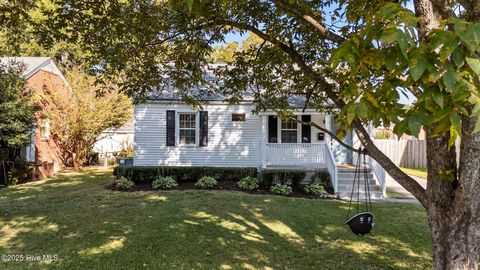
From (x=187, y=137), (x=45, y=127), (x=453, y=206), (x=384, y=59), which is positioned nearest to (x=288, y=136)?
(x=187, y=137)

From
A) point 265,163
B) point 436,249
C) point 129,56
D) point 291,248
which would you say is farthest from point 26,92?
point 436,249

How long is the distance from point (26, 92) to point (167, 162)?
6596mm

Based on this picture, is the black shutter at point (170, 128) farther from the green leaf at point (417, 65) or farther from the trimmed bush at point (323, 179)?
the green leaf at point (417, 65)

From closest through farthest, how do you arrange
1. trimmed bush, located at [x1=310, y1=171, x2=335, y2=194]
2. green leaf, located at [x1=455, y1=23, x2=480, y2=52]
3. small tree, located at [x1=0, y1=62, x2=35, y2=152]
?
green leaf, located at [x1=455, y1=23, x2=480, y2=52] < trimmed bush, located at [x1=310, y1=171, x2=335, y2=194] < small tree, located at [x1=0, y1=62, x2=35, y2=152]

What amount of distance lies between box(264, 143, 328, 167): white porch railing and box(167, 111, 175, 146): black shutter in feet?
12.9

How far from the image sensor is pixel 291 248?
19.2 feet

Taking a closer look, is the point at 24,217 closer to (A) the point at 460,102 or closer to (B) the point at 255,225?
(B) the point at 255,225

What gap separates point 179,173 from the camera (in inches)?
510

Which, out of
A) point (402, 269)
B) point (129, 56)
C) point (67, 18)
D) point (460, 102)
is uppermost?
point (67, 18)

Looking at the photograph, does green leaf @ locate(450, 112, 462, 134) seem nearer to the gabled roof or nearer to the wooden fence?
the gabled roof

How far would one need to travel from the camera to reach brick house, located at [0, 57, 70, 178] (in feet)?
52.3

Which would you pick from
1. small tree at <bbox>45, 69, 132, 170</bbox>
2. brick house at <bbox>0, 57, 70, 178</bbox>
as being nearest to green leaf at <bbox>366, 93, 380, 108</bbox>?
brick house at <bbox>0, 57, 70, 178</bbox>

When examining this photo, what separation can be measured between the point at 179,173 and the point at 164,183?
3.87ft

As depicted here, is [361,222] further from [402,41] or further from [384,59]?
[402,41]
